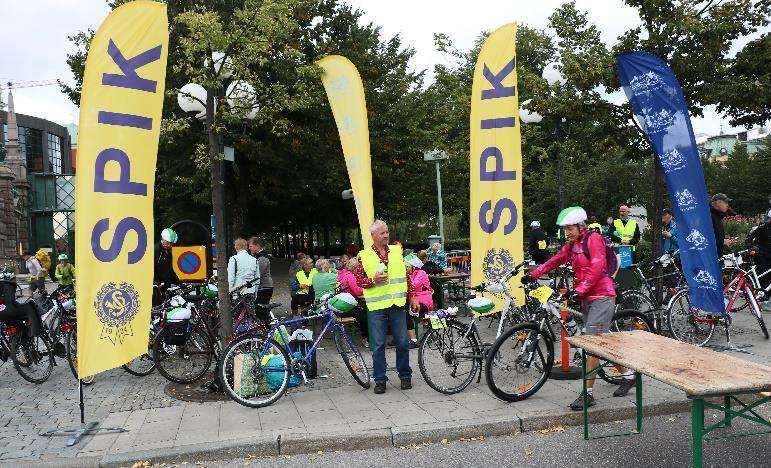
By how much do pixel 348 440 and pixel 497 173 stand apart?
162 inches

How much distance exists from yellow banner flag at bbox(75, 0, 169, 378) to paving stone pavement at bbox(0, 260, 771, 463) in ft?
2.41

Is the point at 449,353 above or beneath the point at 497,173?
beneath

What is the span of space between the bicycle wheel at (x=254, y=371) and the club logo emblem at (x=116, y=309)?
38.0 inches

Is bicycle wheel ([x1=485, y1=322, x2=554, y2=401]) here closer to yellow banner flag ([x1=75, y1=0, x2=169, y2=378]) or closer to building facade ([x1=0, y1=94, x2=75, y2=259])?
yellow banner flag ([x1=75, y1=0, x2=169, y2=378])

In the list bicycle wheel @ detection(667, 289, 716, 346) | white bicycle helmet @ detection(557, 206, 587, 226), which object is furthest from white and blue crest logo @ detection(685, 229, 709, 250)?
white bicycle helmet @ detection(557, 206, 587, 226)

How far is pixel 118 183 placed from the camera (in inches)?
217

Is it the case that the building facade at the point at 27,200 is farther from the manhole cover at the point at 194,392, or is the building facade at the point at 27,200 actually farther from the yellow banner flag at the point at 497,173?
the yellow banner flag at the point at 497,173

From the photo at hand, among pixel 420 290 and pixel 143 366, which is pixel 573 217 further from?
pixel 143 366

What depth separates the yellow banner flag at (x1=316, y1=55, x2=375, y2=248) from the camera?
29.0 feet

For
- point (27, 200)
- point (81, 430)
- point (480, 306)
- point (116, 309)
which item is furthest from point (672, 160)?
point (27, 200)

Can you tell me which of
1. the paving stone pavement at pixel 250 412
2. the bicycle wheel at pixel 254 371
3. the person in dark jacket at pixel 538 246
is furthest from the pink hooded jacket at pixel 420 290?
the person in dark jacket at pixel 538 246

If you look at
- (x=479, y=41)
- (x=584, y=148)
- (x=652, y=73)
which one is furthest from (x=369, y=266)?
(x=479, y=41)

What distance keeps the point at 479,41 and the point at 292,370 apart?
1157 inches

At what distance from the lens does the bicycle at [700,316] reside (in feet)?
26.0
